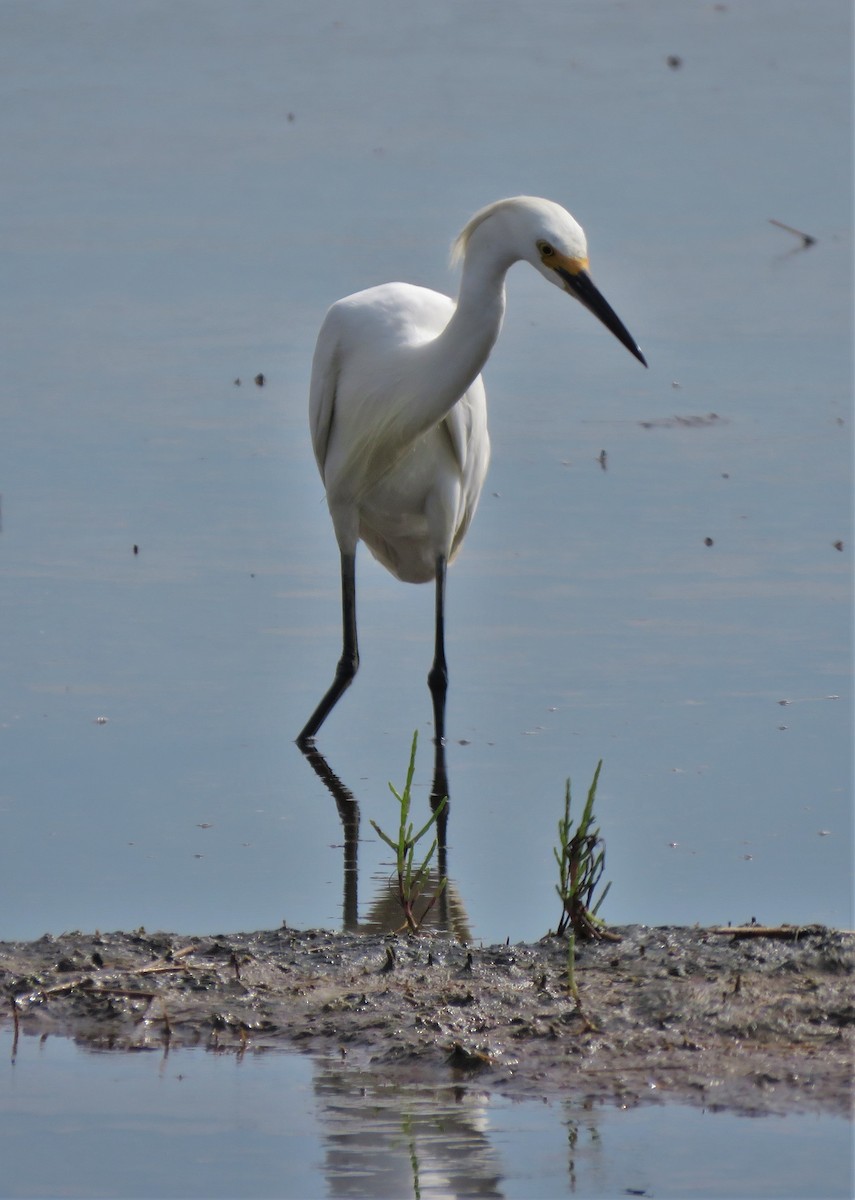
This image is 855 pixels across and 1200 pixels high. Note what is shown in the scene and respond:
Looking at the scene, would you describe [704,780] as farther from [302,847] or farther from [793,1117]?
[793,1117]

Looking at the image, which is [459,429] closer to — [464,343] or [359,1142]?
[464,343]

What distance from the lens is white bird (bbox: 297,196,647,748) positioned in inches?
249

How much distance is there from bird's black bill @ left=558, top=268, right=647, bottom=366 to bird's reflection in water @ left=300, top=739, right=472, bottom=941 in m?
1.31

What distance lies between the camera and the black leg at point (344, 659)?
6660 millimetres

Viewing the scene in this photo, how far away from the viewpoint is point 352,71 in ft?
52.4

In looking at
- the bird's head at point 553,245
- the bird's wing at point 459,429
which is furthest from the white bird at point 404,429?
the bird's head at point 553,245

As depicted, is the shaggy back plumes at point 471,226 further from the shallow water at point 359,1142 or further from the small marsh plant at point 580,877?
the shallow water at point 359,1142

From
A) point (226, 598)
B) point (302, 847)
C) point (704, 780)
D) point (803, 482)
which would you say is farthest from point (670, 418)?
point (302, 847)

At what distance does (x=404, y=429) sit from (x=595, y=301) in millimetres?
998

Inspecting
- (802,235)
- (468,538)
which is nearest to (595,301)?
(468,538)

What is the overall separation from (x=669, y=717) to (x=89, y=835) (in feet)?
5.95

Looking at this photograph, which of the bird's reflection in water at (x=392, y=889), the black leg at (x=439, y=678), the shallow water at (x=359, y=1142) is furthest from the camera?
the black leg at (x=439, y=678)

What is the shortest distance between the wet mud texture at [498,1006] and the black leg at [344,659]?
1973mm

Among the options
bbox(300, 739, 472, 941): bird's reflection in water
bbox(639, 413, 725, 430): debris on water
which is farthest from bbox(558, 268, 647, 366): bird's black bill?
bbox(639, 413, 725, 430): debris on water
